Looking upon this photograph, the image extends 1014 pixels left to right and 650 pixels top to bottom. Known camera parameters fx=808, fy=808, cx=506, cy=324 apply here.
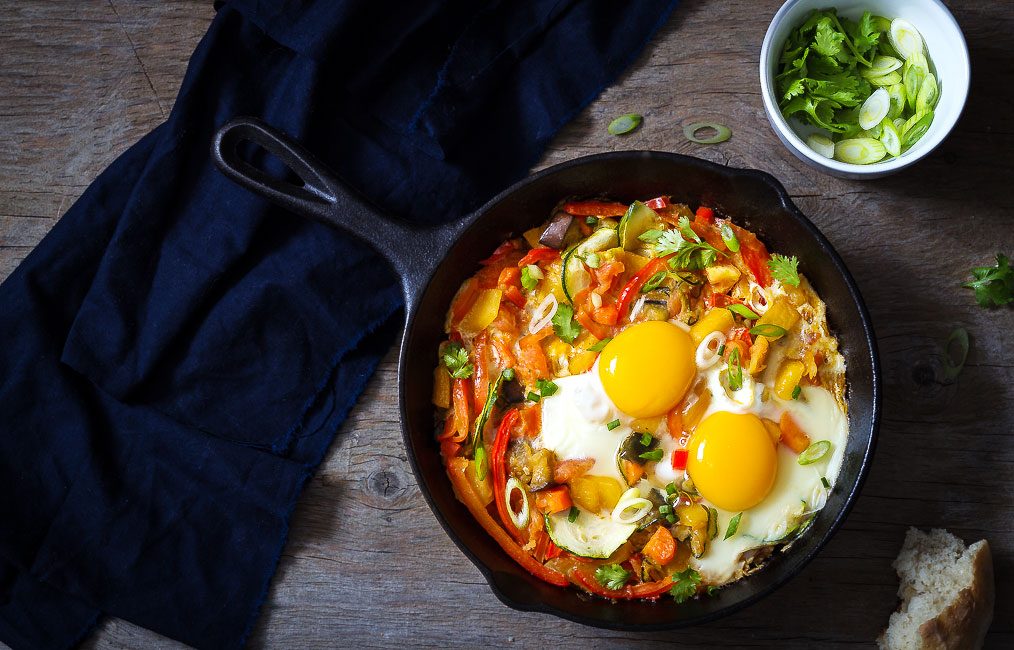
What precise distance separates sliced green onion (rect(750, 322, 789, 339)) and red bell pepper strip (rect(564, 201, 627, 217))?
2.52 feet

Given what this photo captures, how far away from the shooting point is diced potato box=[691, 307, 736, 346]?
329 cm

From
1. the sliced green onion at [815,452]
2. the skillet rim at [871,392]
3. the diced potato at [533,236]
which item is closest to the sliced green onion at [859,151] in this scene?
the skillet rim at [871,392]

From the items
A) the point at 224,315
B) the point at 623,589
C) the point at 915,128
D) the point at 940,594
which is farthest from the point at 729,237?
the point at 224,315

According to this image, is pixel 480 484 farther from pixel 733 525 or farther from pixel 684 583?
pixel 733 525

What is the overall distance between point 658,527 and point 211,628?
2141 millimetres

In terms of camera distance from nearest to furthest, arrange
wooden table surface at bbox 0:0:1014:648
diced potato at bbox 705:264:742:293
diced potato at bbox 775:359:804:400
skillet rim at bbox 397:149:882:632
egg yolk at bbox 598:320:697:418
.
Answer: skillet rim at bbox 397:149:882:632 → egg yolk at bbox 598:320:697:418 → diced potato at bbox 775:359:804:400 → diced potato at bbox 705:264:742:293 → wooden table surface at bbox 0:0:1014:648

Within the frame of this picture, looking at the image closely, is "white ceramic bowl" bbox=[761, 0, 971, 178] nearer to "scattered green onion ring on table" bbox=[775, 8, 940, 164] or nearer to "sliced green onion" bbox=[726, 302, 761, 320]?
"scattered green onion ring on table" bbox=[775, 8, 940, 164]

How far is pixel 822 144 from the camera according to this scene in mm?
3590

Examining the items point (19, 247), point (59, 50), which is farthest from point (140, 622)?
point (59, 50)

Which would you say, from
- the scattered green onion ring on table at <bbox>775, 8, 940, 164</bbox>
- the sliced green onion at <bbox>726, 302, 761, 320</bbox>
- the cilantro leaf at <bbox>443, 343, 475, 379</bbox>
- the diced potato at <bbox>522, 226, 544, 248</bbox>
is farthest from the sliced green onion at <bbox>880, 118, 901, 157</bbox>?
the cilantro leaf at <bbox>443, 343, 475, 379</bbox>

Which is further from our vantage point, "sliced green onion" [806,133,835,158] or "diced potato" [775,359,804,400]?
"sliced green onion" [806,133,835,158]

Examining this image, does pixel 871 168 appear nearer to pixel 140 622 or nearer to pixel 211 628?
pixel 211 628

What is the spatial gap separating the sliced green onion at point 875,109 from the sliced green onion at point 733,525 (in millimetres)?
1783

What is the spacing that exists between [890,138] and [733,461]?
1.59 m
